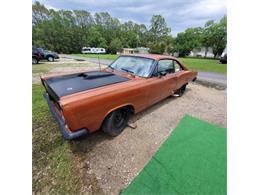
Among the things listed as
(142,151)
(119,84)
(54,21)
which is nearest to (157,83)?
(119,84)

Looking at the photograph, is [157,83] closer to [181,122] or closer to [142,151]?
[181,122]

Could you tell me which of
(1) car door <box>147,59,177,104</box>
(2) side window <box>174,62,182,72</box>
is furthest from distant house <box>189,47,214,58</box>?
(1) car door <box>147,59,177,104</box>

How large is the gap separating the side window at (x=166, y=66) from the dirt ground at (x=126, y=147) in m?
1.05

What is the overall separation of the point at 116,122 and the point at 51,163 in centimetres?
120

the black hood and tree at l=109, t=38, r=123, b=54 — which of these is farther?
tree at l=109, t=38, r=123, b=54

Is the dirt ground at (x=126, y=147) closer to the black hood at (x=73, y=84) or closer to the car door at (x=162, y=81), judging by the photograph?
the car door at (x=162, y=81)

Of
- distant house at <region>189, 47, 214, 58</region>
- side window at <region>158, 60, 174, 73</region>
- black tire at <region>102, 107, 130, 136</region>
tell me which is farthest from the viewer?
distant house at <region>189, 47, 214, 58</region>

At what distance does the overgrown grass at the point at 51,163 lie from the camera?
179 centimetres

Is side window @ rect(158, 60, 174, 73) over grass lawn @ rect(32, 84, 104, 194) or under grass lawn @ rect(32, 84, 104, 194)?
over

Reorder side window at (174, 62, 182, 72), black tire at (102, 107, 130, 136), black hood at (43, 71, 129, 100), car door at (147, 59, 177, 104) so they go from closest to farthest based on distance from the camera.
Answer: black hood at (43, 71, 129, 100), black tire at (102, 107, 130, 136), car door at (147, 59, 177, 104), side window at (174, 62, 182, 72)

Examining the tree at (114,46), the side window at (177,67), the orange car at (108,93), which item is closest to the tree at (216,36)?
the tree at (114,46)

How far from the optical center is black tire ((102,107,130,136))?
244cm

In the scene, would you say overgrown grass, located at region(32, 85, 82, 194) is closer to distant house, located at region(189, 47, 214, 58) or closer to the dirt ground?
the dirt ground
